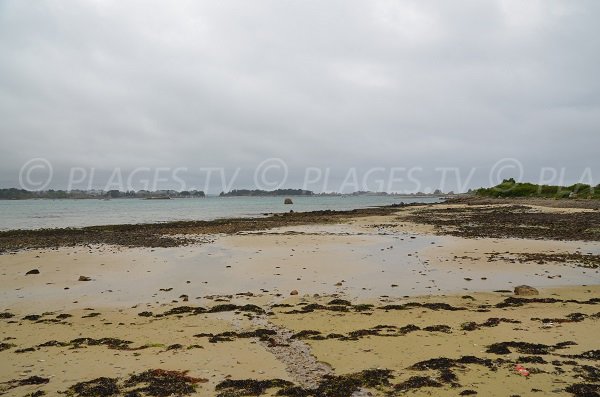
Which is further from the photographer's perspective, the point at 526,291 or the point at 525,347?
the point at 526,291

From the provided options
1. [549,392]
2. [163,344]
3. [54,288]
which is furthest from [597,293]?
[54,288]

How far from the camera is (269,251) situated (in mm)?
21188

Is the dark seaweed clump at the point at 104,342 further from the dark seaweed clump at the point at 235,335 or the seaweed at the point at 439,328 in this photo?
the seaweed at the point at 439,328

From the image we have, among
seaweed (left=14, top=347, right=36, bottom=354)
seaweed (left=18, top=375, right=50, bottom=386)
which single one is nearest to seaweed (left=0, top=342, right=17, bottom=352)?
seaweed (left=14, top=347, right=36, bottom=354)

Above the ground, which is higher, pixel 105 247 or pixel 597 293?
pixel 597 293

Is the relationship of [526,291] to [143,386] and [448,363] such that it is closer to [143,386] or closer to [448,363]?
[448,363]

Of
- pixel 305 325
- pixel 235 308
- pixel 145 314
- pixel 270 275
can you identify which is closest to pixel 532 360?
pixel 305 325

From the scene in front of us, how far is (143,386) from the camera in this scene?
5.89 meters

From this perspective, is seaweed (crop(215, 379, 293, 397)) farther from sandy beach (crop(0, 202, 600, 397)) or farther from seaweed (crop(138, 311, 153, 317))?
seaweed (crop(138, 311, 153, 317))

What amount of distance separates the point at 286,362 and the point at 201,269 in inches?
411

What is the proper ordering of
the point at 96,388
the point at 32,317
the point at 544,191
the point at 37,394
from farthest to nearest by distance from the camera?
1. the point at 544,191
2. the point at 32,317
3. the point at 96,388
4. the point at 37,394

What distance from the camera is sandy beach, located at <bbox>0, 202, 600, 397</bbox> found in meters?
5.95

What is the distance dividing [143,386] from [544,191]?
101 m

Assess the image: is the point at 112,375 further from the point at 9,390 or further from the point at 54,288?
the point at 54,288
